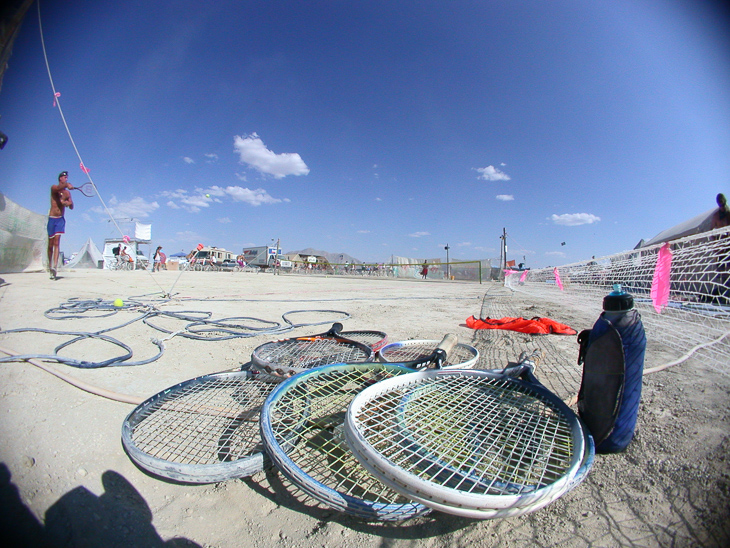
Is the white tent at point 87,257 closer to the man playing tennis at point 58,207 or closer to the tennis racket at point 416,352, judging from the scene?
the man playing tennis at point 58,207

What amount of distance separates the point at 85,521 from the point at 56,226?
10204 mm

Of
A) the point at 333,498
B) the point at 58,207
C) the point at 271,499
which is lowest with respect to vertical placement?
the point at 271,499

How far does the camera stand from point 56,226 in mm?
8023

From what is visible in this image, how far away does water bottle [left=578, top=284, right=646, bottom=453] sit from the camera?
1.41 metres

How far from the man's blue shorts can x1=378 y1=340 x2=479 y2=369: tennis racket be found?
1014cm

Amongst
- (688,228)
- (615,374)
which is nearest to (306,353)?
(615,374)

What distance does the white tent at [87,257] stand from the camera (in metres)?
24.9

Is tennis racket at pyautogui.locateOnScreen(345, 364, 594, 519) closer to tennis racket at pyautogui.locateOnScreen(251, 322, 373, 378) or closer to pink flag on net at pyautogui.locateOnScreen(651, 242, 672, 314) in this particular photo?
tennis racket at pyautogui.locateOnScreen(251, 322, 373, 378)

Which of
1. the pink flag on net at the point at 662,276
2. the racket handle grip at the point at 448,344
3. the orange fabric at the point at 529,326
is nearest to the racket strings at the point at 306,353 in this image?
the racket handle grip at the point at 448,344

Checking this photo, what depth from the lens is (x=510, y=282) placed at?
16.8m

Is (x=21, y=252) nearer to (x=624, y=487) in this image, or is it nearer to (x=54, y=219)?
(x=54, y=219)

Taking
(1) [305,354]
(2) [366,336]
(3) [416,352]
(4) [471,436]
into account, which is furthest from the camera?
(2) [366,336]

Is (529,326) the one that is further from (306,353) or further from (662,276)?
(306,353)

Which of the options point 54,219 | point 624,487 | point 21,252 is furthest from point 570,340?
point 21,252
